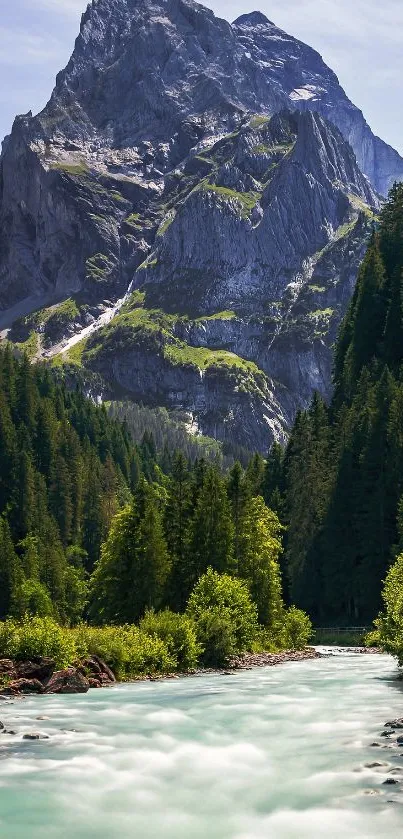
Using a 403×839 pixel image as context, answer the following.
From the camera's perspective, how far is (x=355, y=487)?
105250 millimetres

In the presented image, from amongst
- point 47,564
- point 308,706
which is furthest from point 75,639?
point 47,564

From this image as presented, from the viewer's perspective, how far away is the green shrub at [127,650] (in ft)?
183

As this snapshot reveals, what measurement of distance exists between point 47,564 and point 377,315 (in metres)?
58.5

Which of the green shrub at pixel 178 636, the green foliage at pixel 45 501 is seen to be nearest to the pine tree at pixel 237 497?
the green shrub at pixel 178 636

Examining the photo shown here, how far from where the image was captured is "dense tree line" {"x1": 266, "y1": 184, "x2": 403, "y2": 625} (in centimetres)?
9962

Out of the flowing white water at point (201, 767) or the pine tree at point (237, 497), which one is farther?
the pine tree at point (237, 497)

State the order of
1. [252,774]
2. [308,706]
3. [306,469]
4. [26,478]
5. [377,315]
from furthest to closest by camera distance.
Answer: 1. [26,478]
2. [377,315]
3. [306,469]
4. [308,706]
5. [252,774]

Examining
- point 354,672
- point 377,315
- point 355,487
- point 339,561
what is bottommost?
point 354,672

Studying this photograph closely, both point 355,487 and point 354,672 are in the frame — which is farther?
point 355,487

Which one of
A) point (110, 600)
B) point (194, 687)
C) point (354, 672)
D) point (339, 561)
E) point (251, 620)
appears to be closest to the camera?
point (194, 687)

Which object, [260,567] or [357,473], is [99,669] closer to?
[260,567]

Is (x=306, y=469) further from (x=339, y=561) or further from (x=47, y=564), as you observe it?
(x=47, y=564)

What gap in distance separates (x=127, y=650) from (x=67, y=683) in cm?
946

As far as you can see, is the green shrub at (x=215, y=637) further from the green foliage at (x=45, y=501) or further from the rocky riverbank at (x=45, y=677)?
the green foliage at (x=45, y=501)
